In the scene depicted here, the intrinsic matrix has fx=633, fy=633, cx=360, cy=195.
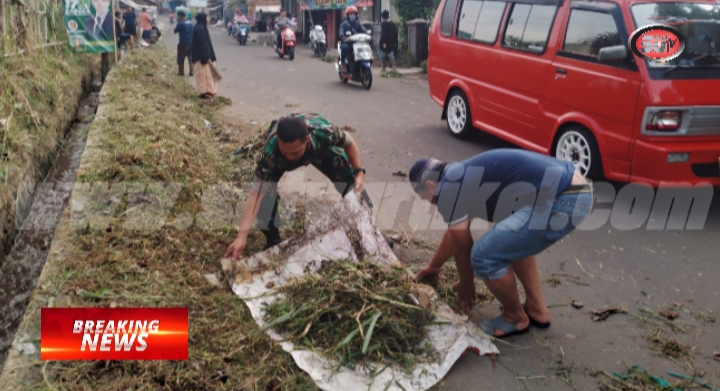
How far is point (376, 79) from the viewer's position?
49.2ft

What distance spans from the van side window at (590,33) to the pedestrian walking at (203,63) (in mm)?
6557

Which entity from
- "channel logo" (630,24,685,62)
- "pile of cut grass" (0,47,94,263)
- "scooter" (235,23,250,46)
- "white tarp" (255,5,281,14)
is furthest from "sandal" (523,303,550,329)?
"white tarp" (255,5,281,14)

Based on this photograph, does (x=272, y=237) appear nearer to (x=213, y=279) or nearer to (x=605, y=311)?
(x=213, y=279)

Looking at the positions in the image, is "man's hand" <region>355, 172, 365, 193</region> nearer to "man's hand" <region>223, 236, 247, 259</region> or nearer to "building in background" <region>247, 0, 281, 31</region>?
"man's hand" <region>223, 236, 247, 259</region>

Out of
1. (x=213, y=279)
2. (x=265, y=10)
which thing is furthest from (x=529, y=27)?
(x=265, y=10)

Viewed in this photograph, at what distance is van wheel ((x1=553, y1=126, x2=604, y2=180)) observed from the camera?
19.5 ft

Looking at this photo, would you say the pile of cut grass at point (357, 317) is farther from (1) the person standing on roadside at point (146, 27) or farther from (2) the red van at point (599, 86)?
(1) the person standing on roadside at point (146, 27)

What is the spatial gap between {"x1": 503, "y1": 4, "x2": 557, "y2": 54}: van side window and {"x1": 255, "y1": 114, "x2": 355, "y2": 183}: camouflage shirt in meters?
3.23

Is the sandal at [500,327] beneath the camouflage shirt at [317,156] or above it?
beneath

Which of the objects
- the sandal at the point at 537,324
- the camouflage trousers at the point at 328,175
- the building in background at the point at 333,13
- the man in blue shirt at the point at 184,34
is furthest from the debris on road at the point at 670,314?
the building in background at the point at 333,13

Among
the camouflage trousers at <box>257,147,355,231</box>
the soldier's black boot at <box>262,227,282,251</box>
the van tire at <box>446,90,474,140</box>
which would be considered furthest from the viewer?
the van tire at <box>446,90,474,140</box>

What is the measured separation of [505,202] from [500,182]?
123 millimetres

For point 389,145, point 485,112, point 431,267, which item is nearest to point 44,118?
point 389,145

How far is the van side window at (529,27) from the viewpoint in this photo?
656 centimetres
